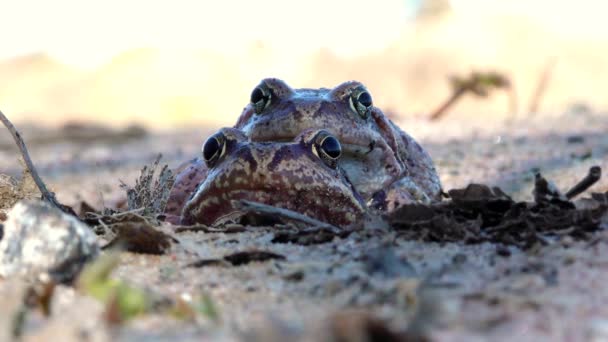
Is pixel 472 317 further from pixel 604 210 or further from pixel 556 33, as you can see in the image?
pixel 556 33

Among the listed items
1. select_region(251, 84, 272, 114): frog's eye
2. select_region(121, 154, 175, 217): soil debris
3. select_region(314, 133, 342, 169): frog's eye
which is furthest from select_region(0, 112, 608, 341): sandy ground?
select_region(251, 84, 272, 114): frog's eye

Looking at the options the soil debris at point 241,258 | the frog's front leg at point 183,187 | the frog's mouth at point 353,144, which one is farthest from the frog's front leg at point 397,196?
the soil debris at point 241,258

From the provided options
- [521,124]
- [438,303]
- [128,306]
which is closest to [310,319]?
[438,303]

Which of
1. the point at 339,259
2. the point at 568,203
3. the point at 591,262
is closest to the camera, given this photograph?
the point at 591,262

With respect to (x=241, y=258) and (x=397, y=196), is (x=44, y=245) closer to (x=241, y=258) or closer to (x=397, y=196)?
(x=241, y=258)

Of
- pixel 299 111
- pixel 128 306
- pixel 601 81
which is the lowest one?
pixel 128 306

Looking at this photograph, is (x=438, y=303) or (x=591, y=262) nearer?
(x=438, y=303)

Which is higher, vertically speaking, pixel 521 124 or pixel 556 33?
pixel 556 33

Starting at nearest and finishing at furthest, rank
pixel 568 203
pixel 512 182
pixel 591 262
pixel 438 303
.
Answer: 1. pixel 438 303
2. pixel 591 262
3. pixel 568 203
4. pixel 512 182
